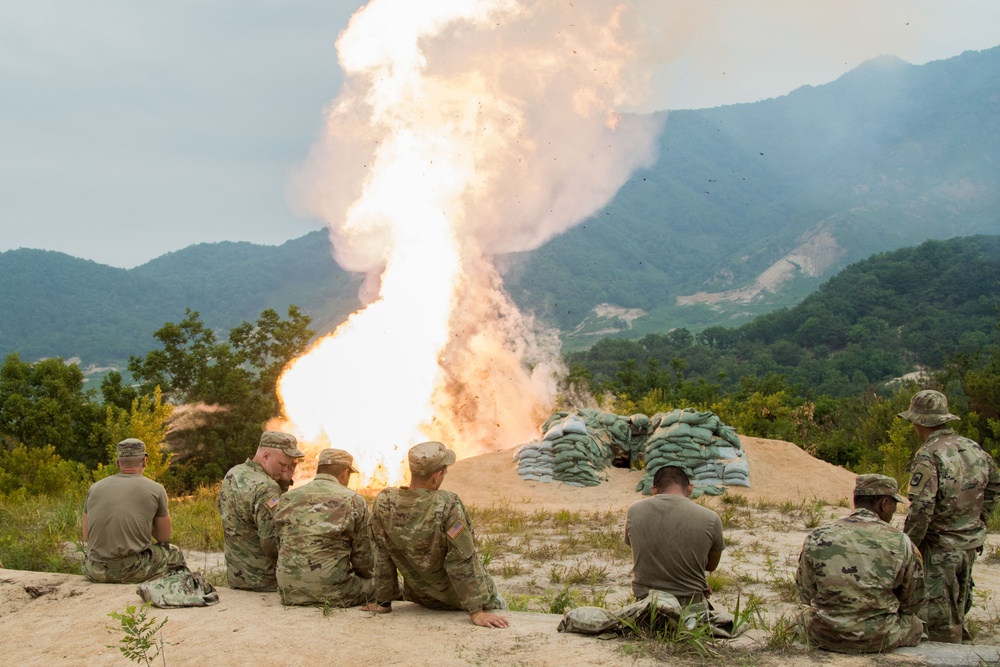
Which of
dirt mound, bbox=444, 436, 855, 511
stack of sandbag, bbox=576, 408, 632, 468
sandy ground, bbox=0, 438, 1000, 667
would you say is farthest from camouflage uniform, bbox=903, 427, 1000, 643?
stack of sandbag, bbox=576, 408, 632, 468

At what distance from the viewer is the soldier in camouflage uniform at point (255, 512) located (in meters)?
6.93

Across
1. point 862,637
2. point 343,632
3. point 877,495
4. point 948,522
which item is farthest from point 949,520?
point 343,632

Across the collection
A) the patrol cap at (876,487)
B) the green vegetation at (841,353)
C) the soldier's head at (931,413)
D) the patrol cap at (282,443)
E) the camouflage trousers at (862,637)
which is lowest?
the camouflage trousers at (862,637)

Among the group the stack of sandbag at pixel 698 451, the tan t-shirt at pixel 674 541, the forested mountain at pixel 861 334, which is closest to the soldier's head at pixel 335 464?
the tan t-shirt at pixel 674 541

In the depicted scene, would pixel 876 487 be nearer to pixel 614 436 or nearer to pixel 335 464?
pixel 335 464

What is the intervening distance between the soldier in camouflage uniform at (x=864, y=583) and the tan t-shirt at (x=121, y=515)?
5079 millimetres

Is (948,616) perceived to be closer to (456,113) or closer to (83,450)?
(456,113)

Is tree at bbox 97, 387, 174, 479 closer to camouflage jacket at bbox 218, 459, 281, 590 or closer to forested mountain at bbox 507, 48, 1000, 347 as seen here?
camouflage jacket at bbox 218, 459, 281, 590

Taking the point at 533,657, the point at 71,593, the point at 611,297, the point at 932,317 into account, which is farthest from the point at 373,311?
the point at 611,297

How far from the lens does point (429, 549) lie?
6137 millimetres

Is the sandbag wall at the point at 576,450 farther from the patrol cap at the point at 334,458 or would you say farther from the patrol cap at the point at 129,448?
the patrol cap at the point at 334,458

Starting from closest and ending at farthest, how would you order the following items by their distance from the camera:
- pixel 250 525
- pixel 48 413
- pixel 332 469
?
1. pixel 332 469
2. pixel 250 525
3. pixel 48 413

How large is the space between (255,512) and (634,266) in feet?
482

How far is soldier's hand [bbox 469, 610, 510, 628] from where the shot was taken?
6.00 meters
